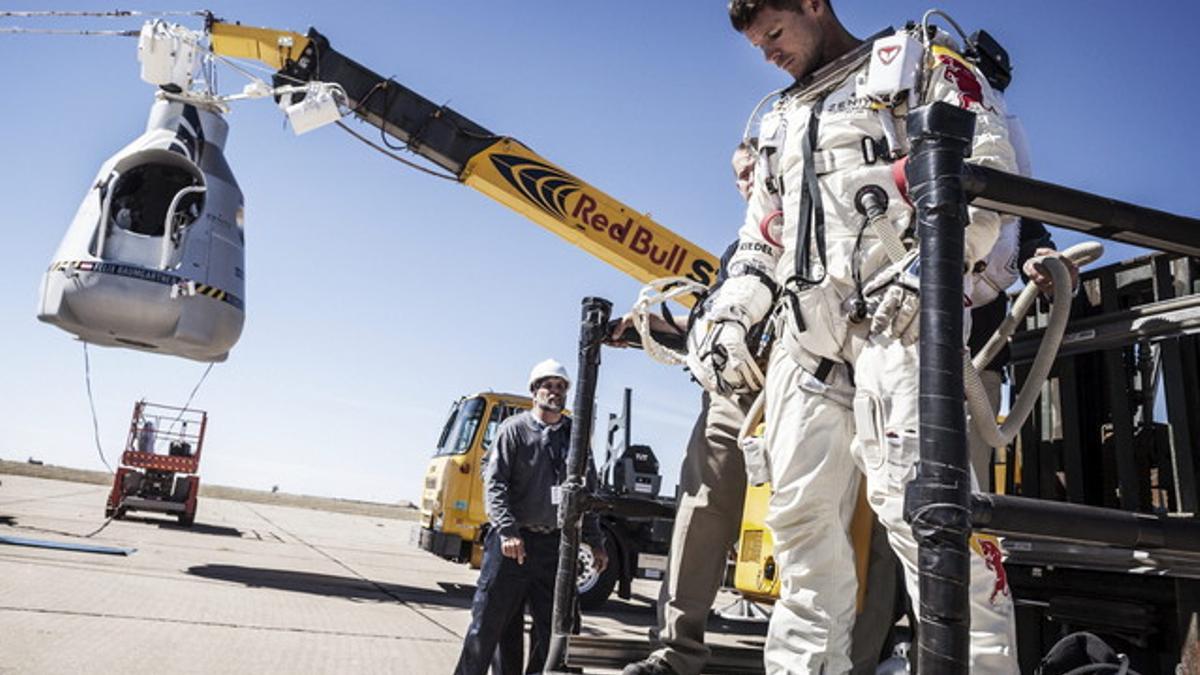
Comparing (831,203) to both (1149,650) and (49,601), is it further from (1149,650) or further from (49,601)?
(49,601)

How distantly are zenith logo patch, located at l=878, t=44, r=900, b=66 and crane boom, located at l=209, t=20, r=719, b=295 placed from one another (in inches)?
252

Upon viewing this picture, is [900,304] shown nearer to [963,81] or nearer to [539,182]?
[963,81]

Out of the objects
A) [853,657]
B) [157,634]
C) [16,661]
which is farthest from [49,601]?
[853,657]

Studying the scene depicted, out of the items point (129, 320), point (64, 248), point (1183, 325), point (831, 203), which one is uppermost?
point (64, 248)

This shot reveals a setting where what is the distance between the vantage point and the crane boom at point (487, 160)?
8492 millimetres

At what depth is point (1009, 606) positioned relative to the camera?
5.84ft

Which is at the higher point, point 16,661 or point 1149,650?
point 1149,650

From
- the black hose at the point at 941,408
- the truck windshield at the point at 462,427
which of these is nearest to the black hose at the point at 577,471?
the black hose at the point at 941,408

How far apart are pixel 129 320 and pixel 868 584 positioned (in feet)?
24.8

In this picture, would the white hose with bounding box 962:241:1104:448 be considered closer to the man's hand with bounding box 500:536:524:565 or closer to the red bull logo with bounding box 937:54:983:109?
the red bull logo with bounding box 937:54:983:109

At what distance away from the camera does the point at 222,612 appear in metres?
6.25

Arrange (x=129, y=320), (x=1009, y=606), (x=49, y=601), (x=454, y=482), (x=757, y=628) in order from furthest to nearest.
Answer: (x=454, y=482)
(x=129, y=320)
(x=757, y=628)
(x=49, y=601)
(x=1009, y=606)

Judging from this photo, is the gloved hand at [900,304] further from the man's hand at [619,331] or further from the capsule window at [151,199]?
the capsule window at [151,199]

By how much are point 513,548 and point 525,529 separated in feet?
1.17
